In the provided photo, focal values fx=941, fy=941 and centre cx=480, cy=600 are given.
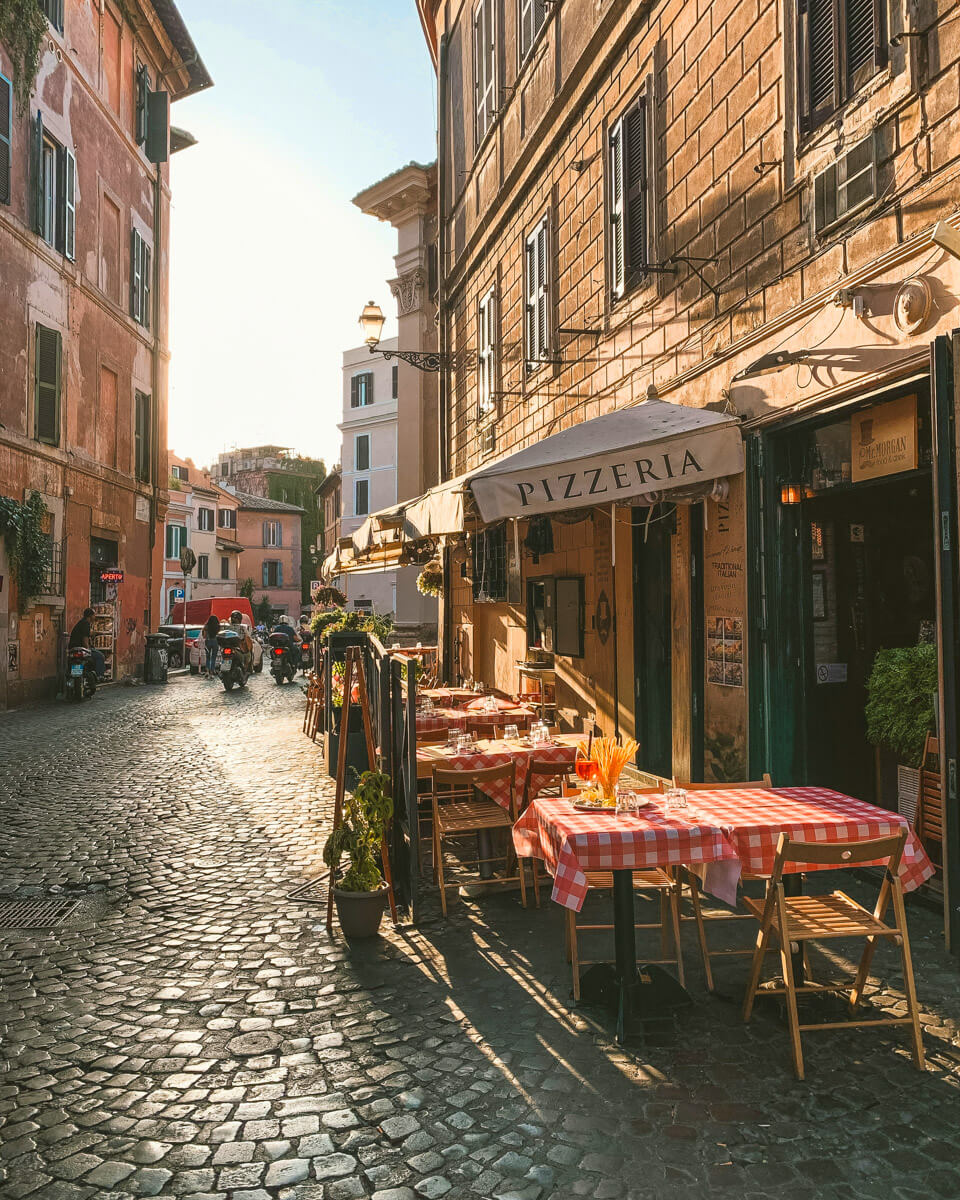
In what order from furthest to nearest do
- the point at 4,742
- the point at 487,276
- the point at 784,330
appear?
the point at 487,276, the point at 4,742, the point at 784,330

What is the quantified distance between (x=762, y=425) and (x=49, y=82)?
17987mm

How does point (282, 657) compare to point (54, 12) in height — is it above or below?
below

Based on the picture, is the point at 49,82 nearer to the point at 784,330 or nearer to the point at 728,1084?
the point at 784,330

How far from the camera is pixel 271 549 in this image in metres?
65.6

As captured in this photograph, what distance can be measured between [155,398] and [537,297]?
1578 centimetres

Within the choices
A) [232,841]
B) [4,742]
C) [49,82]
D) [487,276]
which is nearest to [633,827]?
[232,841]

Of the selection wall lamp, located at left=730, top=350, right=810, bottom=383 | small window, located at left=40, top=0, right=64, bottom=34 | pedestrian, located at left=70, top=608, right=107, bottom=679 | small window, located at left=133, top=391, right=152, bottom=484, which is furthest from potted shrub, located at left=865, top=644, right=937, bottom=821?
small window, located at left=133, top=391, right=152, bottom=484

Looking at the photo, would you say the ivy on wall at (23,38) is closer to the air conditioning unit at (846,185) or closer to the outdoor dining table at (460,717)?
the outdoor dining table at (460,717)

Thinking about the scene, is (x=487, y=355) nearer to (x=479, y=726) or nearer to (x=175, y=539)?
(x=479, y=726)

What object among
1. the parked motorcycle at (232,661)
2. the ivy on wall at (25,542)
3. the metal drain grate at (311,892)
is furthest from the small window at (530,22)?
the parked motorcycle at (232,661)

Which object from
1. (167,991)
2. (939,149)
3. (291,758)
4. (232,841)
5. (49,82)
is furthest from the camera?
(49,82)

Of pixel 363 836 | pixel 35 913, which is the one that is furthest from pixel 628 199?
pixel 35 913

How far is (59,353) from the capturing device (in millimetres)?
18891

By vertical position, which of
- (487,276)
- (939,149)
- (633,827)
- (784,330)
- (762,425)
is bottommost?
(633,827)
